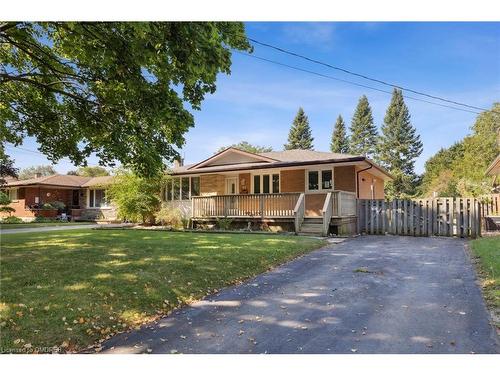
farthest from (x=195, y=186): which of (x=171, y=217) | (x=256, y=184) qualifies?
(x=256, y=184)

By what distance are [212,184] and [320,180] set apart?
6310mm

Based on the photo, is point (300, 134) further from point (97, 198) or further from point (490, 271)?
point (490, 271)

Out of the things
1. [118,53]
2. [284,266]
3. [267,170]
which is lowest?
[284,266]

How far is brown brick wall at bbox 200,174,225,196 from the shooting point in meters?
20.0

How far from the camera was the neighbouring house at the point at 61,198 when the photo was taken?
28.6 meters

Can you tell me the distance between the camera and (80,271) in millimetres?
6016

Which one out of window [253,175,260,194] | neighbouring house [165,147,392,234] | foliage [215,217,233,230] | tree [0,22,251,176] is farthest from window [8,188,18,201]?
tree [0,22,251,176]

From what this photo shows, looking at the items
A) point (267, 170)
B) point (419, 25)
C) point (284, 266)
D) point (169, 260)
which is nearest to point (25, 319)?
point (169, 260)

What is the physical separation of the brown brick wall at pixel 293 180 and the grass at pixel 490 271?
892 cm

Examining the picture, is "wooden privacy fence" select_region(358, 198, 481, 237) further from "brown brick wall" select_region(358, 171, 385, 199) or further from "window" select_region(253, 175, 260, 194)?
"window" select_region(253, 175, 260, 194)

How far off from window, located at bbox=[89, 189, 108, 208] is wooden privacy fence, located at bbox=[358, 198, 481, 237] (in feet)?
73.2
